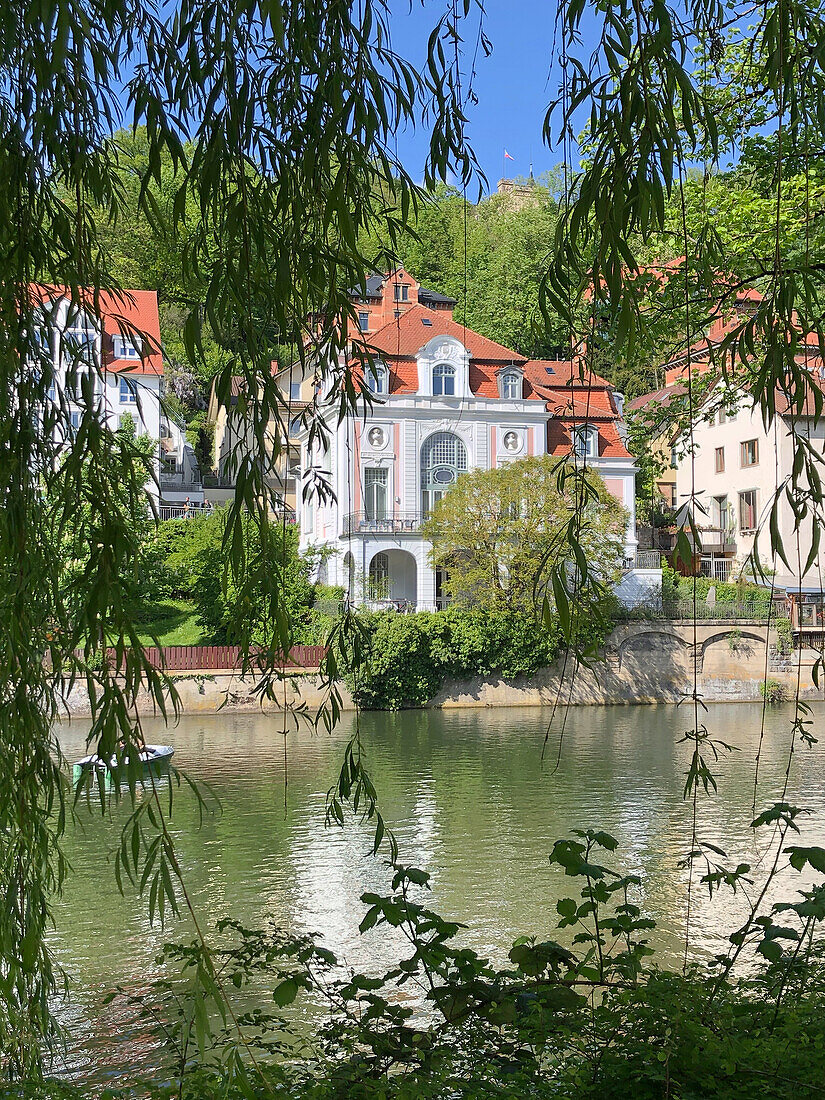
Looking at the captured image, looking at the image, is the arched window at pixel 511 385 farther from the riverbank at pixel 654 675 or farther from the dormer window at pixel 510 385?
the riverbank at pixel 654 675

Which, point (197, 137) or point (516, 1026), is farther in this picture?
point (516, 1026)

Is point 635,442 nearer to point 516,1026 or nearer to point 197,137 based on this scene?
point 516,1026

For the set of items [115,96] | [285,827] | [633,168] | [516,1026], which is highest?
[115,96]

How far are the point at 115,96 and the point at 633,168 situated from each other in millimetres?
1161

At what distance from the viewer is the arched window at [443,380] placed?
28266mm

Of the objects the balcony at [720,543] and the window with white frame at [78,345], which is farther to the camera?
the balcony at [720,543]

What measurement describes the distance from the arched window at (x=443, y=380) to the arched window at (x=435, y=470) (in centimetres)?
106

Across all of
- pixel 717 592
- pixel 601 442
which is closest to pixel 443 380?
pixel 601 442

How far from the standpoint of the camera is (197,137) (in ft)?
7.24

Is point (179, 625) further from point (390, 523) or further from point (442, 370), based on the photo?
point (442, 370)

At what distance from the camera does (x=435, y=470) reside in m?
28.4

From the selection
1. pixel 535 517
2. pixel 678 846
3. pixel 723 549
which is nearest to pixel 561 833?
pixel 678 846

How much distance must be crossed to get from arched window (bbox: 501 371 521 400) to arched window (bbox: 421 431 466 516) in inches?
78.4

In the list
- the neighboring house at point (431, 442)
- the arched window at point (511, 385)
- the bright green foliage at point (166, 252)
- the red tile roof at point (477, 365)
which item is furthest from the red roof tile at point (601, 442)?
the bright green foliage at point (166, 252)
